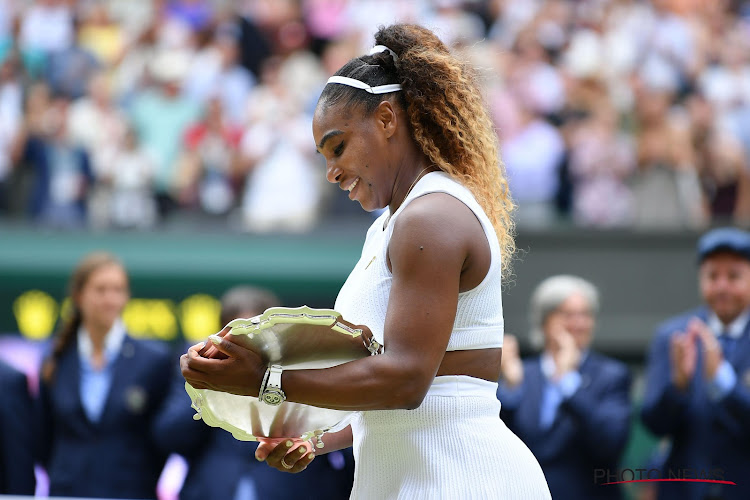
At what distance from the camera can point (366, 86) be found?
2.19 m

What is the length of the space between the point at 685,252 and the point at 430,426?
560 centimetres

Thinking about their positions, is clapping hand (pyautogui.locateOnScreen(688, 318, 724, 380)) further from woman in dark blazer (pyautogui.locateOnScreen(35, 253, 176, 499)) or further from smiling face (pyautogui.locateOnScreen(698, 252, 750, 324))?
woman in dark blazer (pyautogui.locateOnScreen(35, 253, 176, 499))

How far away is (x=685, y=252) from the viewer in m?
7.31

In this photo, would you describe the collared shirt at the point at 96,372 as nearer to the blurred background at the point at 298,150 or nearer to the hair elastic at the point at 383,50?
the blurred background at the point at 298,150

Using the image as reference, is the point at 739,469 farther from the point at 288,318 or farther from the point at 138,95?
the point at 138,95

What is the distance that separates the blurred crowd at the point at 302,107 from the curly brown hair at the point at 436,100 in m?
5.26

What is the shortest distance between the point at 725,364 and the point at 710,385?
0.40 ft

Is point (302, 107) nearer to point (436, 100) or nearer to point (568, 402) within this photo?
point (568, 402)

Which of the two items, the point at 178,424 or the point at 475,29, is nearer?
the point at 178,424

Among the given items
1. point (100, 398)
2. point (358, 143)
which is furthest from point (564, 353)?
point (358, 143)

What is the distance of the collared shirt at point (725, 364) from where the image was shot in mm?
4270

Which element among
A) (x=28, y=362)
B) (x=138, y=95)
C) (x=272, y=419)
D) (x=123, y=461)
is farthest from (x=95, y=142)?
(x=272, y=419)

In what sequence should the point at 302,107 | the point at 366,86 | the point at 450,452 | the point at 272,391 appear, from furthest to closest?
1. the point at 302,107
2. the point at 366,86
3. the point at 450,452
4. the point at 272,391

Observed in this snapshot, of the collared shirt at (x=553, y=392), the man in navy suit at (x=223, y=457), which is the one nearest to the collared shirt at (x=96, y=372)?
the man in navy suit at (x=223, y=457)
